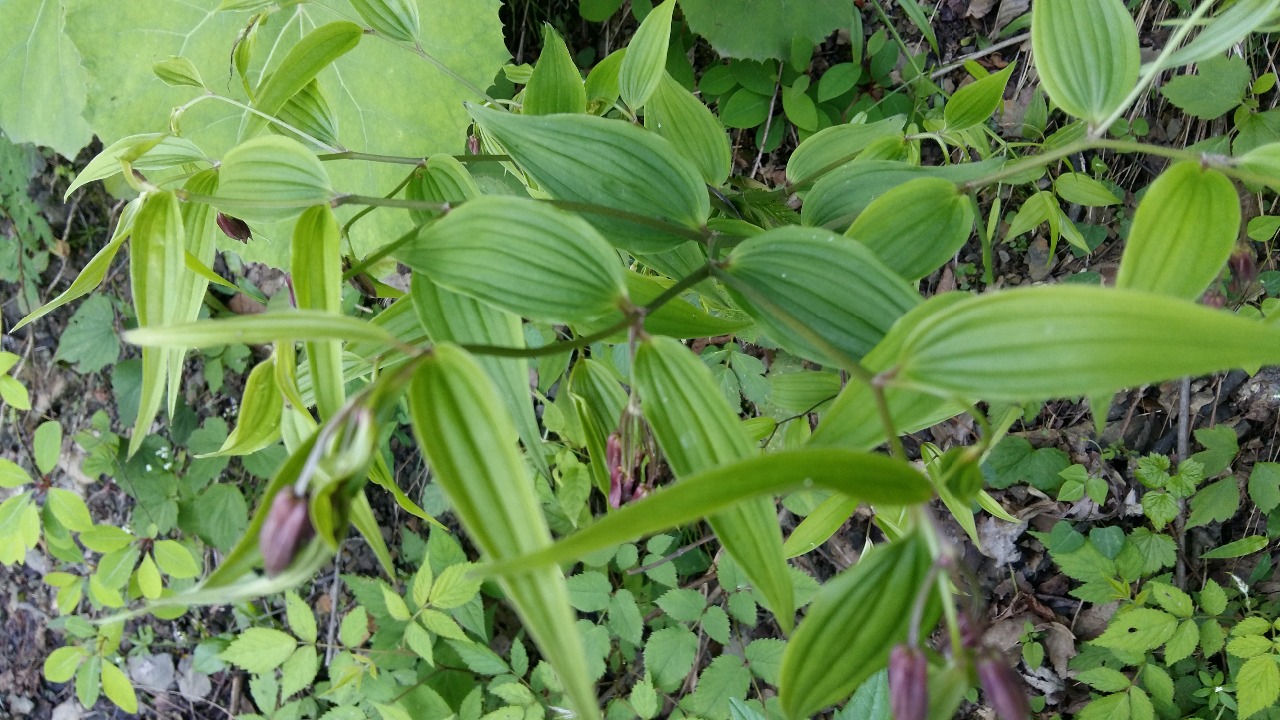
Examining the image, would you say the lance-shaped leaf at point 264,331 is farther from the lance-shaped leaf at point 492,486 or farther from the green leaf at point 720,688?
the green leaf at point 720,688

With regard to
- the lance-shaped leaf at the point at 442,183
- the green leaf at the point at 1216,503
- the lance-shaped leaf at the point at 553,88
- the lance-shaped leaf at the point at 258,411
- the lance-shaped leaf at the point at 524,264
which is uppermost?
the lance-shaped leaf at the point at 553,88

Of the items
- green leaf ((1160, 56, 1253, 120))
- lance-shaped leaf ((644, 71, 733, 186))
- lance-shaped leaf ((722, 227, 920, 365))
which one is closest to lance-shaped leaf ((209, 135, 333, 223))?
lance-shaped leaf ((722, 227, 920, 365))

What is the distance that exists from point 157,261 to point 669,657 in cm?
119

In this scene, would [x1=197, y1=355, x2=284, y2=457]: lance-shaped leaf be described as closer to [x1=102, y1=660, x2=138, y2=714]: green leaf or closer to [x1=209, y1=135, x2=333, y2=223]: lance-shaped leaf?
[x1=209, y1=135, x2=333, y2=223]: lance-shaped leaf

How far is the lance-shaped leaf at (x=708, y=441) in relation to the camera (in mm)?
392

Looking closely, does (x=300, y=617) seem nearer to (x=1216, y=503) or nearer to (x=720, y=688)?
(x=720, y=688)

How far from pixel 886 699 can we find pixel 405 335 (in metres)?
0.96

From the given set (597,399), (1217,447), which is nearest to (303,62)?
(597,399)

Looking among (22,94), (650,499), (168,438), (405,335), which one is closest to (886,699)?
(405,335)

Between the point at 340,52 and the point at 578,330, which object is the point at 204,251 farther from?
the point at 578,330

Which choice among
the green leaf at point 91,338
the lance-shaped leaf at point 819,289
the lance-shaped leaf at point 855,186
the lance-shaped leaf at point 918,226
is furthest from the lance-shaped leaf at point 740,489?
the green leaf at point 91,338

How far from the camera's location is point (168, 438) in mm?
1928

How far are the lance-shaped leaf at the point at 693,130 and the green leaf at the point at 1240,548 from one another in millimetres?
1317

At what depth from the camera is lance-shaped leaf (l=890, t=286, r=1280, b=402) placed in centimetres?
28
